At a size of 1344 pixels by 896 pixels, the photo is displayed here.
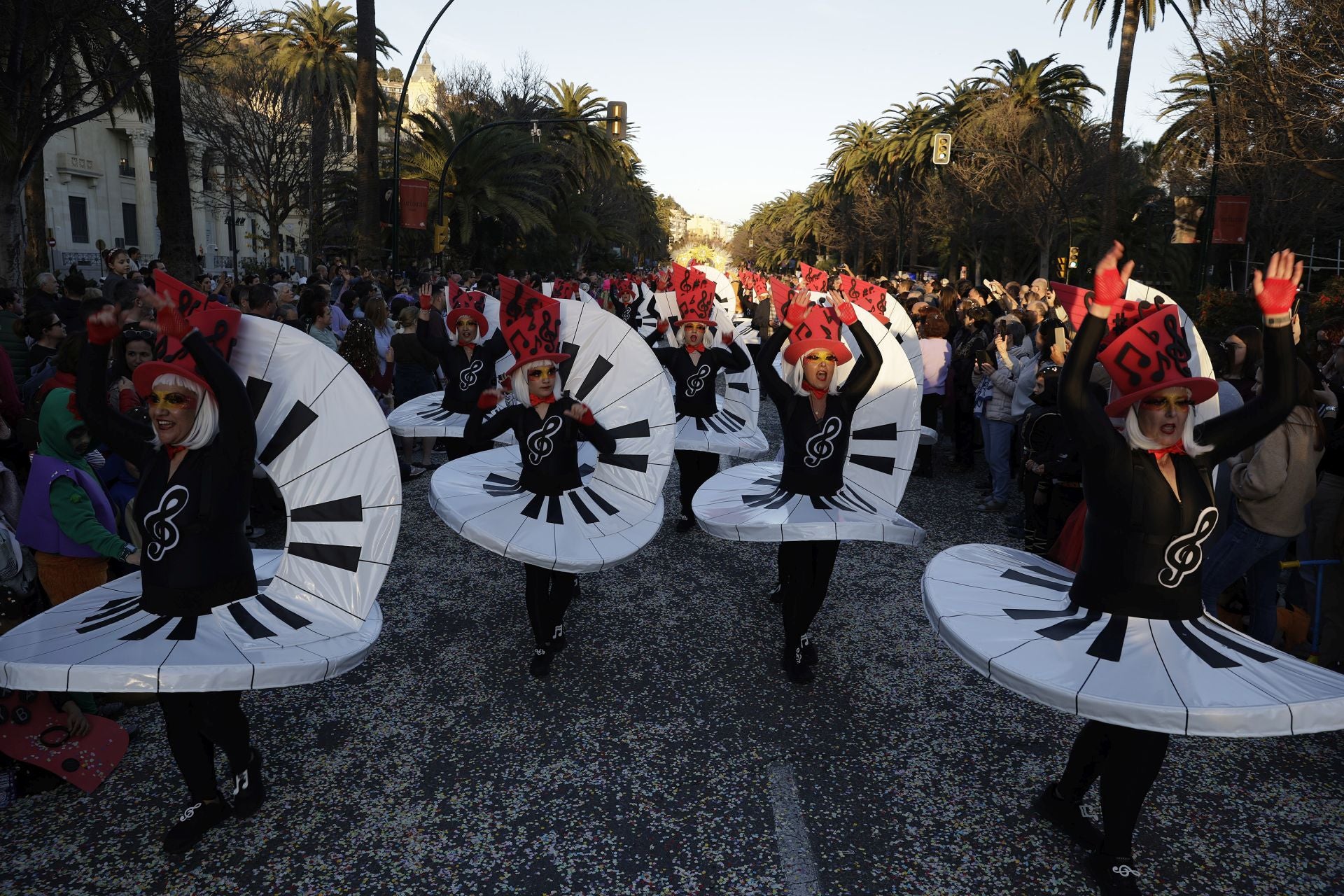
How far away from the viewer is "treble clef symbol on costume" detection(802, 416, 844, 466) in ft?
16.6

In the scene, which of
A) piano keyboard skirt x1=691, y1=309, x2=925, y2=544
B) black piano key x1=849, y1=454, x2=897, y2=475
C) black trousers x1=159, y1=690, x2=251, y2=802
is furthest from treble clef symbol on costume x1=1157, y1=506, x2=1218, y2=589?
black trousers x1=159, y1=690, x2=251, y2=802

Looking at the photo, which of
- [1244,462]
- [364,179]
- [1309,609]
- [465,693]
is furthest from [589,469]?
[364,179]

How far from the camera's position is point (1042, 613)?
3.39m

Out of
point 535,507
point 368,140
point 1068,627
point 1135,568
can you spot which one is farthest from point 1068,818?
point 368,140

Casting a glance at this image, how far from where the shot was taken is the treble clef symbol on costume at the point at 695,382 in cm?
765

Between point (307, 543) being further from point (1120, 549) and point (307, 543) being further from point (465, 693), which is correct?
point (1120, 549)

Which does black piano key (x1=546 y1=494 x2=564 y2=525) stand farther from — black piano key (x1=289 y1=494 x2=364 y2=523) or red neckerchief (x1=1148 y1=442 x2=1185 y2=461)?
red neckerchief (x1=1148 y1=442 x2=1185 y2=461)

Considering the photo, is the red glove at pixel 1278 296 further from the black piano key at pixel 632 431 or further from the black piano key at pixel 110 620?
the black piano key at pixel 110 620

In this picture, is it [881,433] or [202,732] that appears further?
[881,433]

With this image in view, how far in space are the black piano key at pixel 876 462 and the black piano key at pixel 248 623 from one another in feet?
11.1

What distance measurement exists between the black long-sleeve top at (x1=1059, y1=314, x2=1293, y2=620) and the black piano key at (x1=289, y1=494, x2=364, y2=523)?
9.22 feet

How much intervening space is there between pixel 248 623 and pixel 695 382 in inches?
191

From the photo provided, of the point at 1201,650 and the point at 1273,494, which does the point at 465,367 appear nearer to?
the point at 1273,494

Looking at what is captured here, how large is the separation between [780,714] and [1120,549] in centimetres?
196
